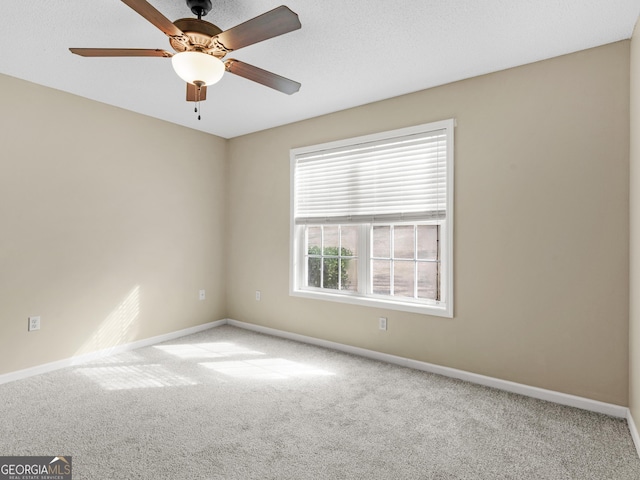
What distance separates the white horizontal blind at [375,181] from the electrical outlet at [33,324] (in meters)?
2.65

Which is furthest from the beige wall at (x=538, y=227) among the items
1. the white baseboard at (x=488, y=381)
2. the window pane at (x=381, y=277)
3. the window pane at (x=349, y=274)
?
the window pane at (x=349, y=274)

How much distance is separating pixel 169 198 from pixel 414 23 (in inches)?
126

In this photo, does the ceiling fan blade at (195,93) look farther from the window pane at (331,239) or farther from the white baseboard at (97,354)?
the white baseboard at (97,354)

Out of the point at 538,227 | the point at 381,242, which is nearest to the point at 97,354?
the point at 381,242

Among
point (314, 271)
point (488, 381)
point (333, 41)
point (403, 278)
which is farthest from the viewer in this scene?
point (314, 271)

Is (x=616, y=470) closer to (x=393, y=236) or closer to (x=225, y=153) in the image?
(x=393, y=236)

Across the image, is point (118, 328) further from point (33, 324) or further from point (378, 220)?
point (378, 220)

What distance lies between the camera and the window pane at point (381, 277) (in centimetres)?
359

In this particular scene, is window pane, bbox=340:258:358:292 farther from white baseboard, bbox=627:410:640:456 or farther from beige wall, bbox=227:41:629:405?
white baseboard, bbox=627:410:640:456

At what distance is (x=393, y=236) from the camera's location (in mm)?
3562

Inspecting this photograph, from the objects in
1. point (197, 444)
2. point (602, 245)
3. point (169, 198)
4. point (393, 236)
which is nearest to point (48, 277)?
point (169, 198)

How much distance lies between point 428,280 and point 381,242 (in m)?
0.61

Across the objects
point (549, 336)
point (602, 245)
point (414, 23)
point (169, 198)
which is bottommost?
point (549, 336)

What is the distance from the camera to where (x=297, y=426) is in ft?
7.61
